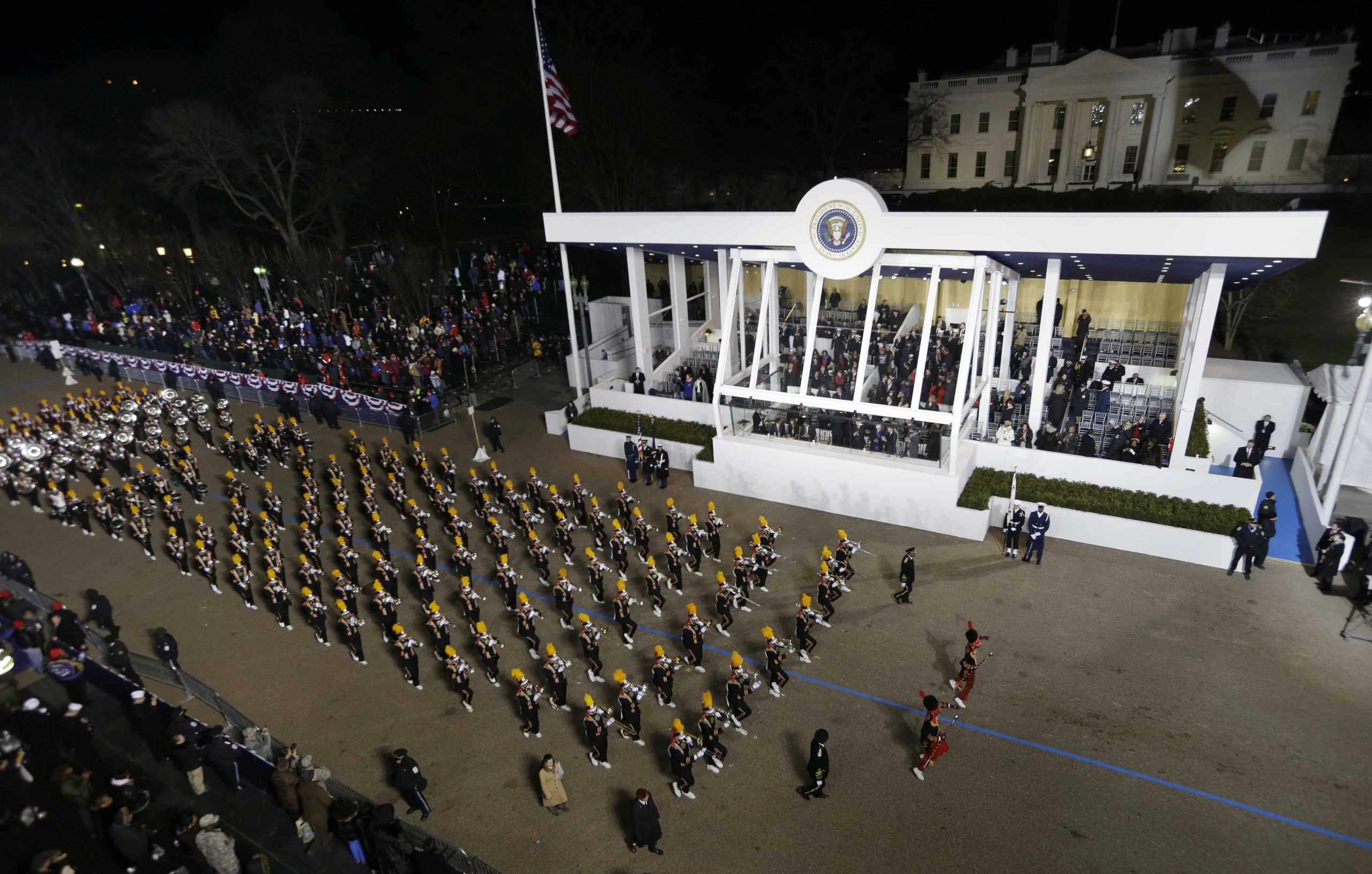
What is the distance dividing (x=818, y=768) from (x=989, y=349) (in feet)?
38.7

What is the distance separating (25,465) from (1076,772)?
25.2 meters

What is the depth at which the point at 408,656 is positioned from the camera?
1154 centimetres

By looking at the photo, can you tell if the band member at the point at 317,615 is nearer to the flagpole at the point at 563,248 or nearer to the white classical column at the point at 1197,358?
the flagpole at the point at 563,248

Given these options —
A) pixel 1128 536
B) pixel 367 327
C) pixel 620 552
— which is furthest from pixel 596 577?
pixel 367 327

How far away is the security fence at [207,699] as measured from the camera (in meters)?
8.20

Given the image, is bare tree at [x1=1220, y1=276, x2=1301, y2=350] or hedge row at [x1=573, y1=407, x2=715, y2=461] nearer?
hedge row at [x1=573, y1=407, x2=715, y2=461]

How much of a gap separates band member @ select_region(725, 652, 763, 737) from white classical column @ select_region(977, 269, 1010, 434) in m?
10.3

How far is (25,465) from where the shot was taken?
19.0 metres

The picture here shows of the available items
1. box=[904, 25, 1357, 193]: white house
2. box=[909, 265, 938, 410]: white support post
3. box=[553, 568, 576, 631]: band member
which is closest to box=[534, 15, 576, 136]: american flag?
box=[909, 265, 938, 410]: white support post

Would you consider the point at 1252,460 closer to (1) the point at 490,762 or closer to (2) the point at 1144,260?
(2) the point at 1144,260

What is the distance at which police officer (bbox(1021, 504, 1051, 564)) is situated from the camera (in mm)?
13695

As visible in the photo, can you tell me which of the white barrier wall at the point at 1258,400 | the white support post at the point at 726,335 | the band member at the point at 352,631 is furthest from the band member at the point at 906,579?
the white barrier wall at the point at 1258,400

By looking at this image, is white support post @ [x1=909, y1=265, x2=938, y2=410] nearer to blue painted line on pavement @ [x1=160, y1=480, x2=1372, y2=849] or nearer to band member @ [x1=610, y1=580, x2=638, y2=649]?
blue painted line on pavement @ [x1=160, y1=480, x2=1372, y2=849]

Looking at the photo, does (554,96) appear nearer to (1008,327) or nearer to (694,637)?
(1008,327)
